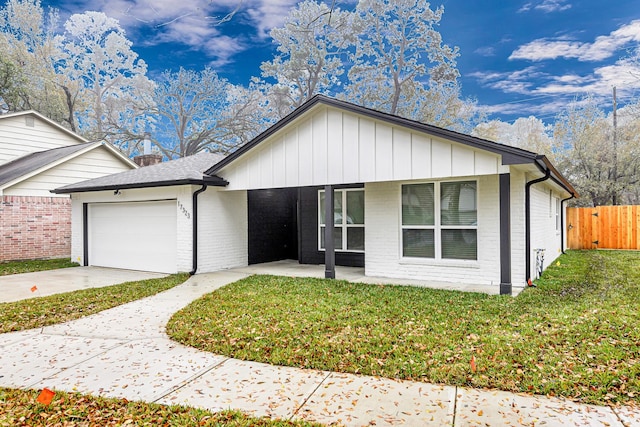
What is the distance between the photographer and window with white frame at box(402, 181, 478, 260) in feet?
27.2

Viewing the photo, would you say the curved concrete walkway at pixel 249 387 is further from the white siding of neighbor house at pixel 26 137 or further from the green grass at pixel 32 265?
the white siding of neighbor house at pixel 26 137

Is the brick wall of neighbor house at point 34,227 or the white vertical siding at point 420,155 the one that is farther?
the brick wall of neighbor house at point 34,227

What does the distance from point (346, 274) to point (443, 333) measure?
A: 16.3 feet

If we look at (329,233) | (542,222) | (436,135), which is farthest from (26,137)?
(542,222)

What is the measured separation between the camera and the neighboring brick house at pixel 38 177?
13352 millimetres

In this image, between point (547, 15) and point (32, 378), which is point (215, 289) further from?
point (547, 15)

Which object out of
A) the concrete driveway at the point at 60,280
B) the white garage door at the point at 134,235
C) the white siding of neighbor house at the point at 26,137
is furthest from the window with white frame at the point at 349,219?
the white siding of neighbor house at the point at 26,137

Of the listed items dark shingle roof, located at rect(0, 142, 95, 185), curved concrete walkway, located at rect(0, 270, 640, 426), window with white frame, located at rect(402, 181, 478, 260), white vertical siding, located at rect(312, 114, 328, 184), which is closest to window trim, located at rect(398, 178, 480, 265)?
window with white frame, located at rect(402, 181, 478, 260)

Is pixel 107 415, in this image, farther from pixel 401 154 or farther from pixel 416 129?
pixel 416 129

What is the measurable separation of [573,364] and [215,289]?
20.5 feet

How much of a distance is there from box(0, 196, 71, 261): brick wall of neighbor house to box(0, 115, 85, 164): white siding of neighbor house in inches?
145

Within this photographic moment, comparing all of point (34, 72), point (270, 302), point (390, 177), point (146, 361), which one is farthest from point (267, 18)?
point (146, 361)

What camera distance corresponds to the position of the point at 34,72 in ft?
81.8

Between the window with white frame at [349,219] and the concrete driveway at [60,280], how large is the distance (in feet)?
15.7
